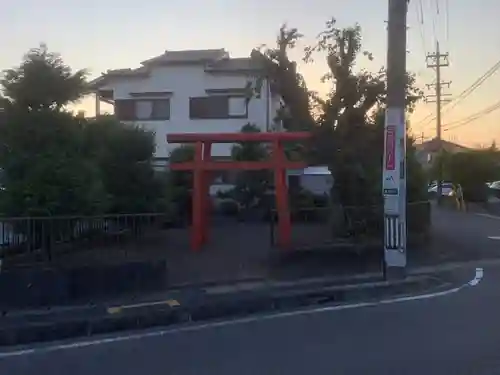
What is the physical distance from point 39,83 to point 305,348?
748cm

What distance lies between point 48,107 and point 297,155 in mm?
9419

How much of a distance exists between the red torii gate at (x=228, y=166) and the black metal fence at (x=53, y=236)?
13.4 feet

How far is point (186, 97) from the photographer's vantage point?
107 ft

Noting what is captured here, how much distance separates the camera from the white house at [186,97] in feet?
105

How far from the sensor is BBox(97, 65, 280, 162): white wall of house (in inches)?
1255

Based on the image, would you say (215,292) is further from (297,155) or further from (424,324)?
(297,155)

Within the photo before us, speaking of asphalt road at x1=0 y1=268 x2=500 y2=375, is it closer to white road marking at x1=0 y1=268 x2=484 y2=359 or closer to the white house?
white road marking at x1=0 y1=268 x2=484 y2=359

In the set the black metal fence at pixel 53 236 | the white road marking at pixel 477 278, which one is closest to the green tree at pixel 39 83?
the black metal fence at pixel 53 236

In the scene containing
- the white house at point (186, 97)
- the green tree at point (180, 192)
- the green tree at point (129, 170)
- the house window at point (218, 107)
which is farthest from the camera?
the house window at point (218, 107)

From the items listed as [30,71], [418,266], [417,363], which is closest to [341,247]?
[418,266]

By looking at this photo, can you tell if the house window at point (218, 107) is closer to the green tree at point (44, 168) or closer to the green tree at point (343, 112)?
the green tree at point (343, 112)

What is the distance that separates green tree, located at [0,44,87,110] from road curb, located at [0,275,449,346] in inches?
177

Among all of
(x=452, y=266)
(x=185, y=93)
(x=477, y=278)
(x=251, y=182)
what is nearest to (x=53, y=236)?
(x=477, y=278)

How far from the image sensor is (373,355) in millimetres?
7586
